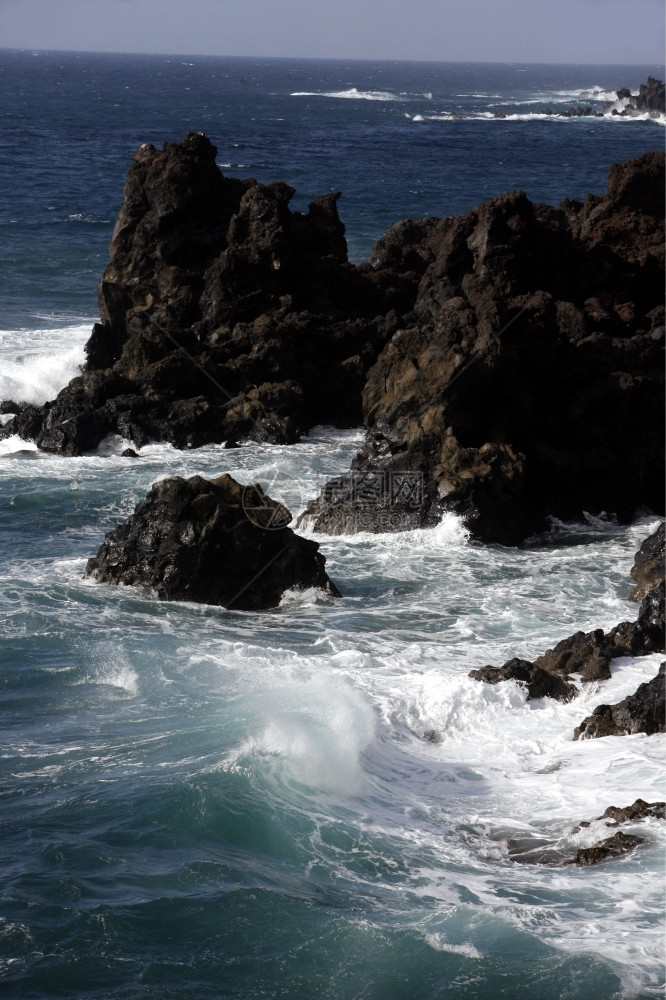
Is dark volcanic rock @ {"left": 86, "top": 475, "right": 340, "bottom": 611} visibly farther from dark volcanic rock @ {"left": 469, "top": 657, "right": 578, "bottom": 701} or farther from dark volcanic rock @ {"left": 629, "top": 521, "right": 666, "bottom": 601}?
dark volcanic rock @ {"left": 629, "top": 521, "right": 666, "bottom": 601}

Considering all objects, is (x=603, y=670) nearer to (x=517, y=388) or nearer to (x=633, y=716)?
(x=633, y=716)

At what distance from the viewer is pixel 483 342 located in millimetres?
21656

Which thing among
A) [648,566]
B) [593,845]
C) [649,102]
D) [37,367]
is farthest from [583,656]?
[649,102]

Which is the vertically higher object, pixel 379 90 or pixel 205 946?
pixel 379 90

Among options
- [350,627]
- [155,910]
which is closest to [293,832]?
[155,910]

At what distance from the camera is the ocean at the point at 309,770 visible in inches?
385

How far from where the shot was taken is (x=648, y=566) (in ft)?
59.0

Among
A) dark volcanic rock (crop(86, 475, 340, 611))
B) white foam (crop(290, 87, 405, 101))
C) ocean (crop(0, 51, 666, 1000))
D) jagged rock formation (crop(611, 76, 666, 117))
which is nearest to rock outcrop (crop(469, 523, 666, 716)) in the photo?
ocean (crop(0, 51, 666, 1000))

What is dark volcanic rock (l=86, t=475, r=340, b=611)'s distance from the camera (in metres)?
17.2

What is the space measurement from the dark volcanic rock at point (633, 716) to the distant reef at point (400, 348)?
6761 millimetres

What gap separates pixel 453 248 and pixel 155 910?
1901 cm

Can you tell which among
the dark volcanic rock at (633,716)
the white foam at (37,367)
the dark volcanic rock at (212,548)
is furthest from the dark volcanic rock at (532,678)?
the white foam at (37,367)

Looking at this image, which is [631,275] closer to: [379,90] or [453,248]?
[453,248]

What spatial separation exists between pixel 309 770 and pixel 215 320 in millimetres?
16051
